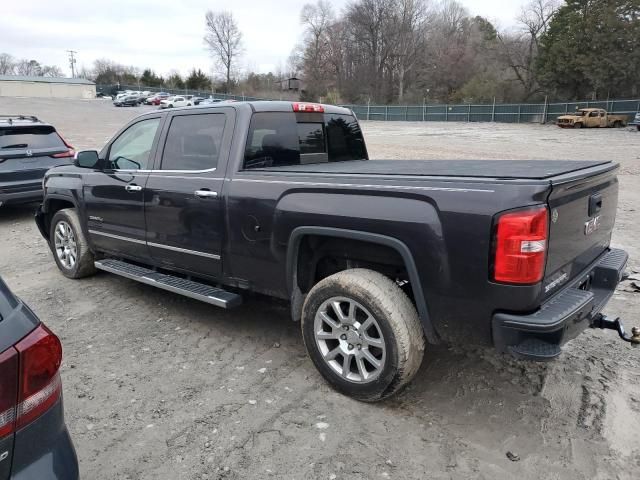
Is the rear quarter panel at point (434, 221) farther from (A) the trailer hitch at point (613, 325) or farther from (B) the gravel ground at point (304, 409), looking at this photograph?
(A) the trailer hitch at point (613, 325)

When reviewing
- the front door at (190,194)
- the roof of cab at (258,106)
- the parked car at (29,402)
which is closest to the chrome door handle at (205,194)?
the front door at (190,194)

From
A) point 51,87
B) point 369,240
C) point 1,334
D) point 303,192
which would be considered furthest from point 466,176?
point 51,87

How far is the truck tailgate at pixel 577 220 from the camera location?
2676mm

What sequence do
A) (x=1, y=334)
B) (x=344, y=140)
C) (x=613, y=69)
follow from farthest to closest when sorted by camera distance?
(x=613, y=69) < (x=344, y=140) < (x=1, y=334)

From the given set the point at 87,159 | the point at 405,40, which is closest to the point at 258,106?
the point at 87,159

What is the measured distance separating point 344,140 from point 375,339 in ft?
8.04

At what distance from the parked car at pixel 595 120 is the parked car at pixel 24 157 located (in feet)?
125

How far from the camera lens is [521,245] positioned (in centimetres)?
251

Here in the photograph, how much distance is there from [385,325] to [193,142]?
2308 mm

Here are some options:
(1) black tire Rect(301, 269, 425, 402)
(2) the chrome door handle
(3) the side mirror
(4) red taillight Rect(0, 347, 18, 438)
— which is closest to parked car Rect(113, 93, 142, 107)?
(3) the side mirror

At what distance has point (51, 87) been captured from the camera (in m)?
85.4

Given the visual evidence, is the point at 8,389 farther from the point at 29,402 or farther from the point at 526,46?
the point at 526,46

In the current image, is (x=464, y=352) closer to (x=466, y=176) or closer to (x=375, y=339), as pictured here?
(x=375, y=339)

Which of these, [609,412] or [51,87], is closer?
[609,412]
